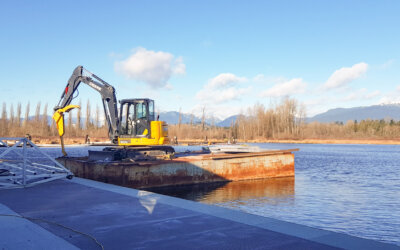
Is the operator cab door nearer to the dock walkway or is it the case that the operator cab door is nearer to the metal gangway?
the metal gangway

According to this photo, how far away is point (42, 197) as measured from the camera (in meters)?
9.95

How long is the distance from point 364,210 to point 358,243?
1063cm

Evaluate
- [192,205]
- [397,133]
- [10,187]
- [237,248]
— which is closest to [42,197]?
[10,187]

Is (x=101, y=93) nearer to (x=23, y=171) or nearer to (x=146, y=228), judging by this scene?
(x=23, y=171)

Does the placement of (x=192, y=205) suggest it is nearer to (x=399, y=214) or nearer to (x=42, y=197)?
(x=42, y=197)

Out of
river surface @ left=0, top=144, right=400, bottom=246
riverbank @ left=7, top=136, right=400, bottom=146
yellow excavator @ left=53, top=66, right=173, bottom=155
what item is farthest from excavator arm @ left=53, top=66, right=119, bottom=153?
riverbank @ left=7, top=136, right=400, bottom=146

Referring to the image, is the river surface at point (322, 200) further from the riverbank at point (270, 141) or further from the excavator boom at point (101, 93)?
the riverbank at point (270, 141)

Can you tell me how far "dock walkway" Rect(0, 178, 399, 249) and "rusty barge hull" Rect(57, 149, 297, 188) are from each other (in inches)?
336

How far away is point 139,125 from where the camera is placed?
69.0 ft

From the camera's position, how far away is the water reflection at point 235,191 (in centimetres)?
1788

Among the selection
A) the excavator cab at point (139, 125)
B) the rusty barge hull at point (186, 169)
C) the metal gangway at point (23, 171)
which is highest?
the excavator cab at point (139, 125)

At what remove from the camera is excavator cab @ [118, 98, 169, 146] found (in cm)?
2089

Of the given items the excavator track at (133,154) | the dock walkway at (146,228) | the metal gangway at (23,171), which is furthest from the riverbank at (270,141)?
the dock walkway at (146,228)

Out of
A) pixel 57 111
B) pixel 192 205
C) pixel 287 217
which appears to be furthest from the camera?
pixel 57 111
